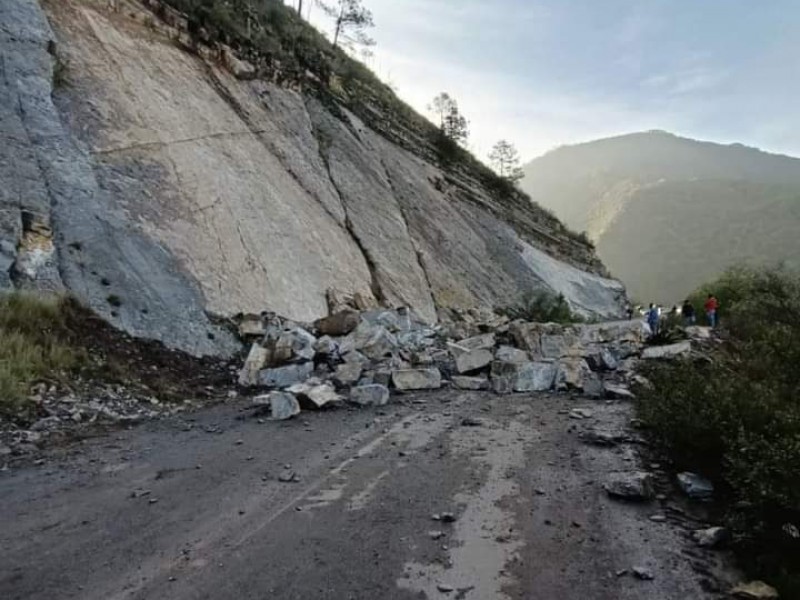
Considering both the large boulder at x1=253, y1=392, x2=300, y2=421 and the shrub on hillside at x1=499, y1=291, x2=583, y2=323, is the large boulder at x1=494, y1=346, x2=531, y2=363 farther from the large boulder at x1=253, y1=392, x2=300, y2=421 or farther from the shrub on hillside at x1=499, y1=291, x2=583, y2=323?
the shrub on hillside at x1=499, y1=291, x2=583, y2=323

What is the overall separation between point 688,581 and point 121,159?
13.5 m

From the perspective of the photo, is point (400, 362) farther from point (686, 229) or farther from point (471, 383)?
point (686, 229)

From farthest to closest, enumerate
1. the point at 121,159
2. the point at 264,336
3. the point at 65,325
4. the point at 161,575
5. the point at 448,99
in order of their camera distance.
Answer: the point at 448,99, the point at 121,159, the point at 264,336, the point at 65,325, the point at 161,575

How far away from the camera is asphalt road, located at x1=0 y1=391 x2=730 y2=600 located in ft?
12.1

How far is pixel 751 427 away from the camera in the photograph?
204 inches

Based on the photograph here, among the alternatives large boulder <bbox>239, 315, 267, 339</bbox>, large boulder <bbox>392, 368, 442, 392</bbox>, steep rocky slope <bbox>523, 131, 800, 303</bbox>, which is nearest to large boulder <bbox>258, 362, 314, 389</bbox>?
large boulder <bbox>392, 368, 442, 392</bbox>

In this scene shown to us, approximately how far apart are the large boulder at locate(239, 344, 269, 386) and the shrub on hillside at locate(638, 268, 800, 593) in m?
6.37

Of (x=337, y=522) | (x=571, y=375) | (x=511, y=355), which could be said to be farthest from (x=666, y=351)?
(x=337, y=522)

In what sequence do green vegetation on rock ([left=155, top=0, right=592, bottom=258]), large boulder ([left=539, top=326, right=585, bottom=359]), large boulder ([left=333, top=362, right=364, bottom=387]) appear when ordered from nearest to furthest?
large boulder ([left=333, top=362, right=364, bottom=387]) < large boulder ([left=539, top=326, right=585, bottom=359]) < green vegetation on rock ([left=155, top=0, right=592, bottom=258])

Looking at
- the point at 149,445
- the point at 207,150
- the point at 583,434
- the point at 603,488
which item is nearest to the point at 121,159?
the point at 207,150

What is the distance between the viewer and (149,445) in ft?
22.9

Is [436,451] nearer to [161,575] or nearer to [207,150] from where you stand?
[161,575]

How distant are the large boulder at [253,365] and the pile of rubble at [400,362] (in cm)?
2

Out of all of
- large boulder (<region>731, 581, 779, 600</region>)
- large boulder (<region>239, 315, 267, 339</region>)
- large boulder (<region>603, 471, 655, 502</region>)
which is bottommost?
large boulder (<region>603, 471, 655, 502</region>)
